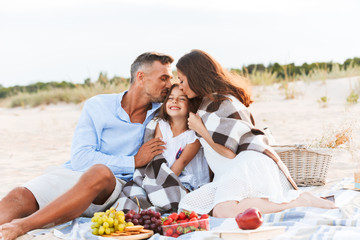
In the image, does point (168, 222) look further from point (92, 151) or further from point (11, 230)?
point (92, 151)

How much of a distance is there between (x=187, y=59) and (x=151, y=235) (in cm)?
183

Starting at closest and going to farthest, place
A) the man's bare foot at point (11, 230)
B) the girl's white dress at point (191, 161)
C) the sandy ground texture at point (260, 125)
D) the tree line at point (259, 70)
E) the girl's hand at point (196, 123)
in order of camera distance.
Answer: the man's bare foot at point (11, 230), the girl's hand at point (196, 123), the girl's white dress at point (191, 161), the sandy ground texture at point (260, 125), the tree line at point (259, 70)

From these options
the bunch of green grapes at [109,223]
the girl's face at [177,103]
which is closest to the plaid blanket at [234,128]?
the girl's face at [177,103]

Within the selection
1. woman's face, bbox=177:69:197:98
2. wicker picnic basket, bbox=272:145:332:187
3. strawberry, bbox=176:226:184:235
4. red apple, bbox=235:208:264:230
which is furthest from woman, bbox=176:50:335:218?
wicker picnic basket, bbox=272:145:332:187

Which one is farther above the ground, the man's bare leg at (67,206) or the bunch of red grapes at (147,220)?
the man's bare leg at (67,206)

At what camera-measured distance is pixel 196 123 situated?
4590 millimetres

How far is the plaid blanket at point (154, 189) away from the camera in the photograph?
447 centimetres

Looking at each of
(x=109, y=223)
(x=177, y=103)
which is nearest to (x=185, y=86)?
(x=177, y=103)

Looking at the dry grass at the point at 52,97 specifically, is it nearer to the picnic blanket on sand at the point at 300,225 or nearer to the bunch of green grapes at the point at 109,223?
the picnic blanket on sand at the point at 300,225

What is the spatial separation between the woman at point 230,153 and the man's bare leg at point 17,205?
4.41 ft

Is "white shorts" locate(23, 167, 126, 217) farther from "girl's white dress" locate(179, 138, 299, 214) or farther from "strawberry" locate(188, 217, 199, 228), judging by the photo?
"strawberry" locate(188, 217, 199, 228)

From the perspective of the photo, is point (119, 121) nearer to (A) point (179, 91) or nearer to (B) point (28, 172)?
(A) point (179, 91)

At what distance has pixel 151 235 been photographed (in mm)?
3713

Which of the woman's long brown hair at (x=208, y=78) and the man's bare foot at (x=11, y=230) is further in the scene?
the woman's long brown hair at (x=208, y=78)
